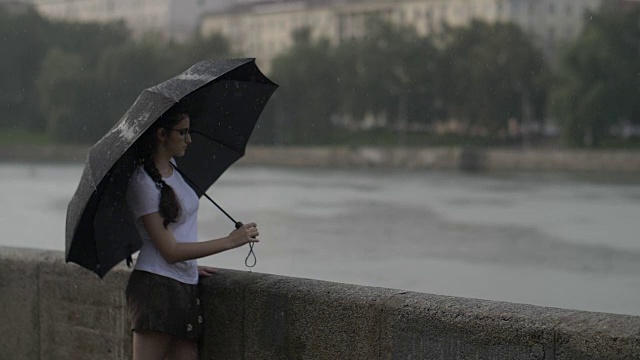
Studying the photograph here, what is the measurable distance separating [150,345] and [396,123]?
118ft

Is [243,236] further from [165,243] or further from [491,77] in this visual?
[491,77]

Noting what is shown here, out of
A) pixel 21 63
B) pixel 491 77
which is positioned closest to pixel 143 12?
pixel 21 63

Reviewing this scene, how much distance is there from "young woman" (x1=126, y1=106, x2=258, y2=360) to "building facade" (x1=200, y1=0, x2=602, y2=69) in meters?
32.5

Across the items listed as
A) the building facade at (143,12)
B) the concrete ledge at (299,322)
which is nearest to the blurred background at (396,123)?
the building facade at (143,12)

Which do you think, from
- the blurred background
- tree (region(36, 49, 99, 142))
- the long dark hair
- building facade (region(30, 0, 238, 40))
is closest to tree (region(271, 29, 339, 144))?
the blurred background

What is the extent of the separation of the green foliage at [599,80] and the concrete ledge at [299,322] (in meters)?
33.4

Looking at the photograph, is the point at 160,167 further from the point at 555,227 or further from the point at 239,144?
the point at 555,227

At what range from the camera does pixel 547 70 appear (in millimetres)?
38375

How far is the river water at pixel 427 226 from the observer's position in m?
34.1

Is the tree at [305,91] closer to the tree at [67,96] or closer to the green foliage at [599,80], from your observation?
the tree at [67,96]

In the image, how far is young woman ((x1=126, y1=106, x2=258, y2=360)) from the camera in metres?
2.66

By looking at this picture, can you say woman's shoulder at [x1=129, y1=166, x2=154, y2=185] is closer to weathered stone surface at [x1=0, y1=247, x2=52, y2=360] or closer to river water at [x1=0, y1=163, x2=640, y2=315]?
weathered stone surface at [x1=0, y1=247, x2=52, y2=360]

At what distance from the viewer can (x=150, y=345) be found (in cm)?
276

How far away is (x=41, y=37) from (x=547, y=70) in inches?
744
